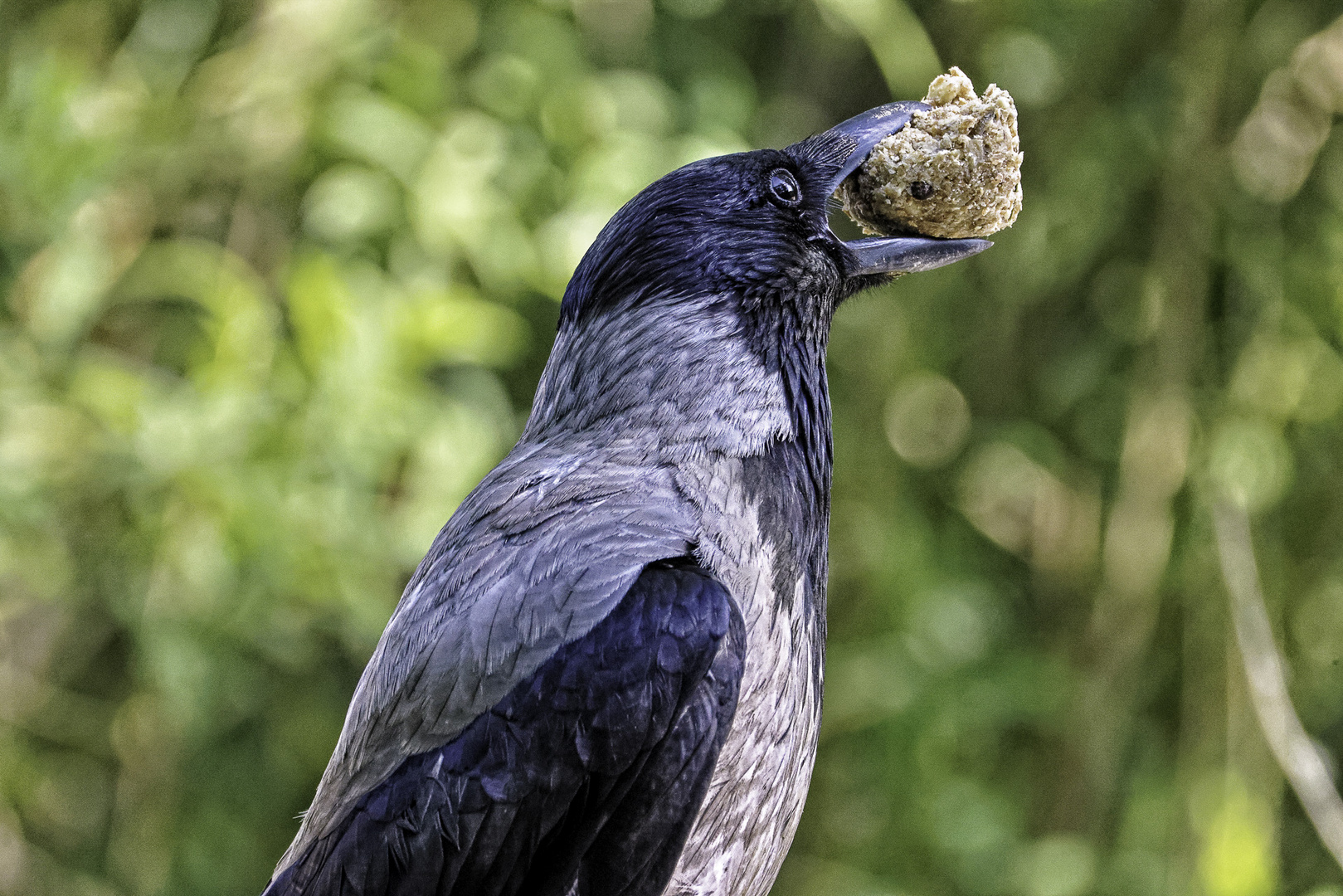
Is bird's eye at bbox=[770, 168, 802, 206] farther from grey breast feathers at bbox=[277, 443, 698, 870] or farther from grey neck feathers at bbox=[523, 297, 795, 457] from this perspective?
grey breast feathers at bbox=[277, 443, 698, 870]

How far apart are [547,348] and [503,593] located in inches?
72.8

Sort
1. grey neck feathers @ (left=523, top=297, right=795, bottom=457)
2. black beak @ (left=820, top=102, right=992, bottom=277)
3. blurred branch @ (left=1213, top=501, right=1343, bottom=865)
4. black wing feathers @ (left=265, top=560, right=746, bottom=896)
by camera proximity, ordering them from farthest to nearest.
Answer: blurred branch @ (left=1213, top=501, right=1343, bottom=865)
black beak @ (left=820, top=102, right=992, bottom=277)
grey neck feathers @ (left=523, top=297, right=795, bottom=457)
black wing feathers @ (left=265, top=560, right=746, bottom=896)

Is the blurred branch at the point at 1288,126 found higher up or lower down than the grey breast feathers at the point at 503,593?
higher up

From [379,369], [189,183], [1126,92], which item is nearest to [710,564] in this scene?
[379,369]

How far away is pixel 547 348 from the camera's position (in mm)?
3199

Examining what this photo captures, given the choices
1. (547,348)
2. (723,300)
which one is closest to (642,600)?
(723,300)

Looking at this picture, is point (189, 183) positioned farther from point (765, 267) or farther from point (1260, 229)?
point (1260, 229)

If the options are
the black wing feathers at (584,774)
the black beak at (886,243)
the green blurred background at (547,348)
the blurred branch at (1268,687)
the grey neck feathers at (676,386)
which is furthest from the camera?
the blurred branch at (1268,687)

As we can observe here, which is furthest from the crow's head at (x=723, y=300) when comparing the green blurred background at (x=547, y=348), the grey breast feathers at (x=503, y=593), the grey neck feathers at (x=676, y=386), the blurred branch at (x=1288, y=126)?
the blurred branch at (x=1288, y=126)

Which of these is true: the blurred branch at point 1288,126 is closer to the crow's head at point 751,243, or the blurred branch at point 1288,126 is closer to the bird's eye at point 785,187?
the crow's head at point 751,243

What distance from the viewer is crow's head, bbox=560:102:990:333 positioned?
1690 mm

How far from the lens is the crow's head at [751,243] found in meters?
1.69

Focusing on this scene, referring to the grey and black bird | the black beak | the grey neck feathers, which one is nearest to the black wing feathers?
the grey and black bird

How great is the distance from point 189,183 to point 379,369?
92 cm
